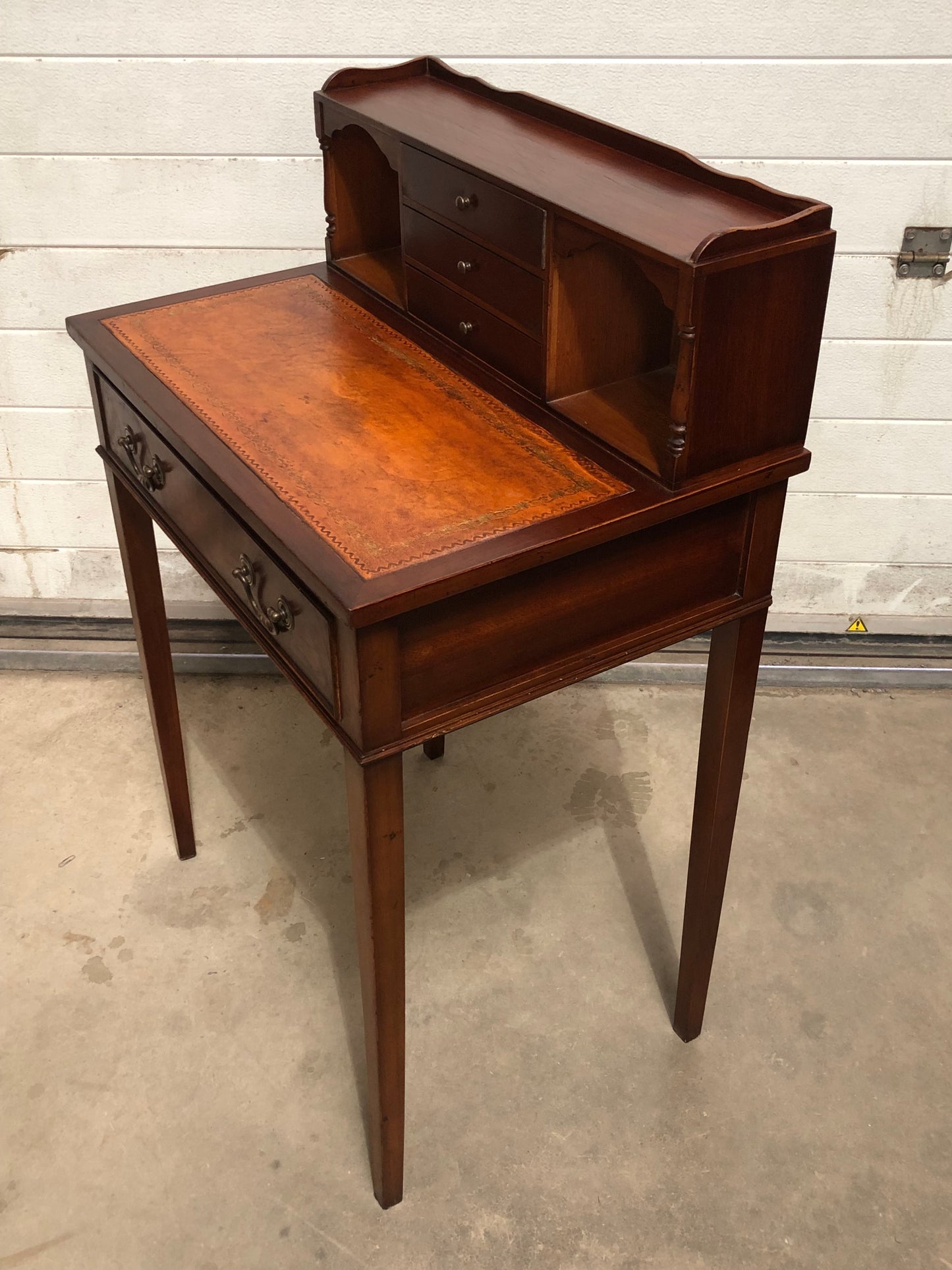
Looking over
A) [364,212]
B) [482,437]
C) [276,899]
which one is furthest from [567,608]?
[276,899]

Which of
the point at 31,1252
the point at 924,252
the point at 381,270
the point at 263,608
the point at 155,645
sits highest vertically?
the point at 381,270

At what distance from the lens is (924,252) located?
2.69m

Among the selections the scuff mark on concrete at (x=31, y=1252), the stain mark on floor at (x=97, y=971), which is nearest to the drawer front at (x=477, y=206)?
the stain mark on floor at (x=97, y=971)

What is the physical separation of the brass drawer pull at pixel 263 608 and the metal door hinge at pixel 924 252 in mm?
1712

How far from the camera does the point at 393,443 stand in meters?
1.67

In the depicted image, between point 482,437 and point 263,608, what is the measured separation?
37 cm

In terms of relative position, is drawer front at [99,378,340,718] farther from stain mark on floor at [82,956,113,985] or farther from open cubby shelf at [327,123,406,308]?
stain mark on floor at [82,956,113,985]

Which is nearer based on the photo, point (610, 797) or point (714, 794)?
point (714, 794)

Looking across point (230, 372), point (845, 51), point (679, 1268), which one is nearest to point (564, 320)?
point (230, 372)

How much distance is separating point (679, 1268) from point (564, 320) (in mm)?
1413

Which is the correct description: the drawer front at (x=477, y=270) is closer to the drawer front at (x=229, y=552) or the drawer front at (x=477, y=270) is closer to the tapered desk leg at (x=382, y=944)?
the drawer front at (x=229, y=552)

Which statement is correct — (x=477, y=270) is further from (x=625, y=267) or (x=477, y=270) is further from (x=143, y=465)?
(x=143, y=465)

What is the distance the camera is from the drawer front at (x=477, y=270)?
1717mm

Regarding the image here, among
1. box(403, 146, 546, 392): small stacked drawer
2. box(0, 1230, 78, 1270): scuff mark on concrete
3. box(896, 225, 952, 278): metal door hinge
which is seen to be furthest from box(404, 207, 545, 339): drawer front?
box(0, 1230, 78, 1270): scuff mark on concrete
